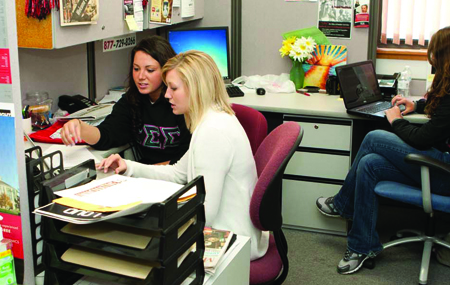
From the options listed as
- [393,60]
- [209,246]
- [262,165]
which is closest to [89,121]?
[262,165]

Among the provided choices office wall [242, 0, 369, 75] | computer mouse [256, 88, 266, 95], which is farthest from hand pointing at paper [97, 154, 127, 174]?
office wall [242, 0, 369, 75]

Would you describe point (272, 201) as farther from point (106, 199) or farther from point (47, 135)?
point (47, 135)

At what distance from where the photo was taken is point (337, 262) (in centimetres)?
277

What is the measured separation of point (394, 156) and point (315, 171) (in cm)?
51

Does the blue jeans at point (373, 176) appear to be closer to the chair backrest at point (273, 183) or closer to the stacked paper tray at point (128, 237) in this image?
the chair backrest at point (273, 183)

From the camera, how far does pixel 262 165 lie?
193 centimetres

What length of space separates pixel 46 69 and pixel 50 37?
543 millimetres

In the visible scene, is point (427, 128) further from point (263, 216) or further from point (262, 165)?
point (263, 216)

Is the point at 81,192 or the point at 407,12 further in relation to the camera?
the point at 407,12

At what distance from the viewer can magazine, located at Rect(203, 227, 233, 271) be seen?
1.36m

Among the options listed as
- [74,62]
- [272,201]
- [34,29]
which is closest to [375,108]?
[272,201]

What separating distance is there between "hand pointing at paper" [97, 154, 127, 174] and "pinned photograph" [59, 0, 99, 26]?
0.52 metres

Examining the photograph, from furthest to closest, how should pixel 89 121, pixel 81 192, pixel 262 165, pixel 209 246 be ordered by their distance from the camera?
pixel 89 121 → pixel 262 165 → pixel 209 246 → pixel 81 192

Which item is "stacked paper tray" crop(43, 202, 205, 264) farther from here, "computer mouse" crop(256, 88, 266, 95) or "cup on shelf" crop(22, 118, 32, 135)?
"computer mouse" crop(256, 88, 266, 95)
